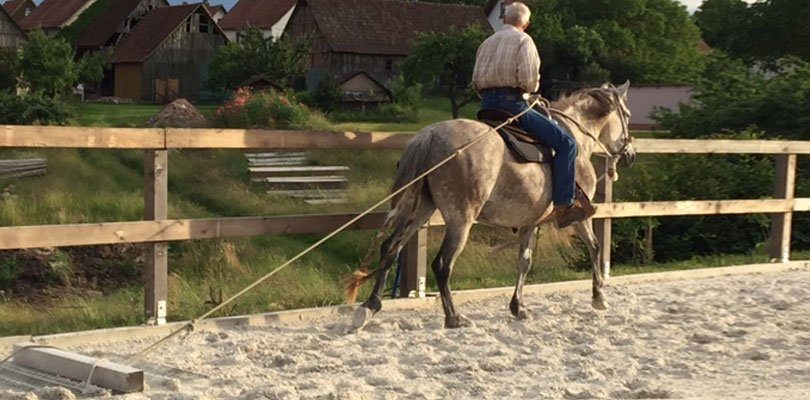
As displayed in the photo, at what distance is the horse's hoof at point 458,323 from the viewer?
7293 mm

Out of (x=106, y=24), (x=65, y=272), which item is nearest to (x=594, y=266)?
(x=65, y=272)

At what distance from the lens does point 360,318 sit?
23.2 feet

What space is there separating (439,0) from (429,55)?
35.3 m

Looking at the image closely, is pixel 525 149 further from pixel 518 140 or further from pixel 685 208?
pixel 685 208

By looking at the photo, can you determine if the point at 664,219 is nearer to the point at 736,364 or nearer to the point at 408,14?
the point at 736,364

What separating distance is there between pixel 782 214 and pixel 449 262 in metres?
5.88

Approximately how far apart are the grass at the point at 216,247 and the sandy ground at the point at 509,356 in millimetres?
1089

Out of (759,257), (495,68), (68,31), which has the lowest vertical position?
(759,257)

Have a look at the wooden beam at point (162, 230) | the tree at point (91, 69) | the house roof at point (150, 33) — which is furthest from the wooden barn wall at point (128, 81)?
the wooden beam at point (162, 230)

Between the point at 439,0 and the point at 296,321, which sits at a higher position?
the point at 439,0

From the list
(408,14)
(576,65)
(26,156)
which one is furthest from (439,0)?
(26,156)

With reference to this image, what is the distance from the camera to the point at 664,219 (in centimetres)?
1400

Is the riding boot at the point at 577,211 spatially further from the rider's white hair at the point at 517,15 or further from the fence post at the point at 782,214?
the fence post at the point at 782,214

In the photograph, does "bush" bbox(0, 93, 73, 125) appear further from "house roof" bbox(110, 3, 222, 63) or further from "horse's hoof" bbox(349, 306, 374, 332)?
"house roof" bbox(110, 3, 222, 63)
